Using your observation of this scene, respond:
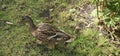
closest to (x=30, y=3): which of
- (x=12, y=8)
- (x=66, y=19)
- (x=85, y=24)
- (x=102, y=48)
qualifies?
(x=12, y=8)

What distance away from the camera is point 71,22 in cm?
548

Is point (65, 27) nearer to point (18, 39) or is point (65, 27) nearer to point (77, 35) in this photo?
point (77, 35)

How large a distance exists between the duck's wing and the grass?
0.80 feet

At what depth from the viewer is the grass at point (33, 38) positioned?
195 inches

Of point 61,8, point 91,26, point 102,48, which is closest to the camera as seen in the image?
point 102,48

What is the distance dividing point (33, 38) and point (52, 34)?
0.60 m

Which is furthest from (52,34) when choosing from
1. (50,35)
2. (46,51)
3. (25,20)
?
(25,20)

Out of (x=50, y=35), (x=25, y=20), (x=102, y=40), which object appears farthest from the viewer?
(x=25, y=20)

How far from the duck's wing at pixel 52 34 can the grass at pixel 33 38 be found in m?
0.25

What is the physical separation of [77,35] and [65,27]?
0.36 m

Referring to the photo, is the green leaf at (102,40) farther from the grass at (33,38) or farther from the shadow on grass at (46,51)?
the shadow on grass at (46,51)

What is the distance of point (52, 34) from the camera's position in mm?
4844

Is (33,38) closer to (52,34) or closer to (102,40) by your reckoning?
(52,34)

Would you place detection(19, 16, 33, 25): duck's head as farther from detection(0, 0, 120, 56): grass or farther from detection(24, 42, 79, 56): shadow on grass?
detection(24, 42, 79, 56): shadow on grass
